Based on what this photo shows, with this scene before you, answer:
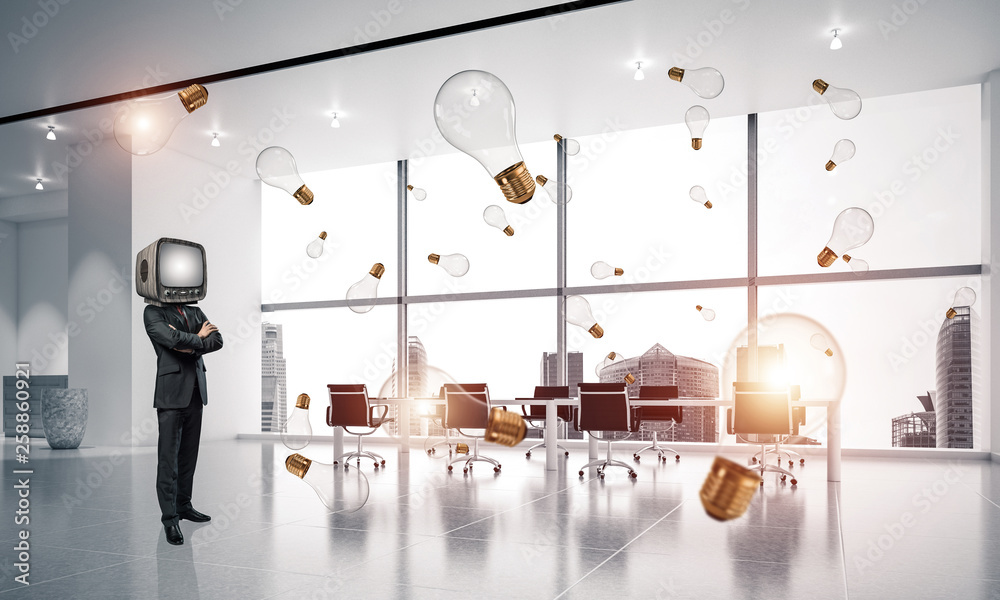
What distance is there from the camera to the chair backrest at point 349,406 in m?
7.08

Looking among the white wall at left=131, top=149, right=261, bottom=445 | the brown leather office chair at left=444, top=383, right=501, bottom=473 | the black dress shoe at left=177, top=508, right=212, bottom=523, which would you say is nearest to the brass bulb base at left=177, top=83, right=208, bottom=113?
the black dress shoe at left=177, top=508, right=212, bottom=523

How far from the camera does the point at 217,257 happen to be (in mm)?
10227

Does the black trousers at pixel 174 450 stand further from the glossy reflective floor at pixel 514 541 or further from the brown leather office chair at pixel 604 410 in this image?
the brown leather office chair at pixel 604 410

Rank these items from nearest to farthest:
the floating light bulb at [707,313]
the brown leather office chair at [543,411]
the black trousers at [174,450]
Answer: the black trousers at [174,450] < the brown leather office chair at [543,411] < the floating light bulb at [707,313]

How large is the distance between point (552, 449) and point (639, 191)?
13.0 ft

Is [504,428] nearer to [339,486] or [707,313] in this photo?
[339,486]

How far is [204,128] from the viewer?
8.77 meters

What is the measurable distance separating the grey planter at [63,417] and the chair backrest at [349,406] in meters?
3.56

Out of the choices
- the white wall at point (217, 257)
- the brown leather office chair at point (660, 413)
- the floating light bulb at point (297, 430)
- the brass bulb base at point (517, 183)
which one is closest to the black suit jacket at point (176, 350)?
the floating light bulb at point (297, 430)

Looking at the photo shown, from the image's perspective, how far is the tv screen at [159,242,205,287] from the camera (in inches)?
139

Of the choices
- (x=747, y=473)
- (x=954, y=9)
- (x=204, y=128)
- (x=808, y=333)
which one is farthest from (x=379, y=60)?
(x=747, y=473)

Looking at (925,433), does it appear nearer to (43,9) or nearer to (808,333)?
(808,333)

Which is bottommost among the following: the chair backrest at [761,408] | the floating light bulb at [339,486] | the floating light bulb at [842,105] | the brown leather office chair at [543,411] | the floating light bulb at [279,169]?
the floating light bulb at [339,486]

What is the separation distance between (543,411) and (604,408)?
6.19ft
